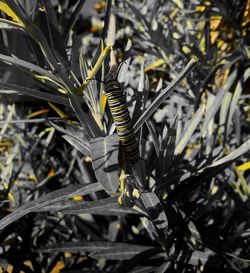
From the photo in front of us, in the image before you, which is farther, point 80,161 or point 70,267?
point 80,161

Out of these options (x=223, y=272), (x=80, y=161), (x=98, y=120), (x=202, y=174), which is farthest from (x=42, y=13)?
(x=223, y=272)

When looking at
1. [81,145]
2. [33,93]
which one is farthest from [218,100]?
[33,93]

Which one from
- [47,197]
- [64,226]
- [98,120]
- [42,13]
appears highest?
[42,13]

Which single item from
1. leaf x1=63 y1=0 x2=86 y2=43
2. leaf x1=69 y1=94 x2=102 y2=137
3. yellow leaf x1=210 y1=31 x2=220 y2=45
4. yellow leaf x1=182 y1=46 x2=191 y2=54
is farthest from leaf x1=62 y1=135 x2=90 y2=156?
yellow leaf x1=210 y1=31 x2=220 y2=45

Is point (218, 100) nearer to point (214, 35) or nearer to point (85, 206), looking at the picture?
point (214, 35)

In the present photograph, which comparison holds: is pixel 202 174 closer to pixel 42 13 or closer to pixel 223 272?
pixel 223 272

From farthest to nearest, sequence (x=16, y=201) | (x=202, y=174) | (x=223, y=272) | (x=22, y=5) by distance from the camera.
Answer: (x=16, y=201), (x=223, y=272), (x=202, y=174), (x=22, y=5)

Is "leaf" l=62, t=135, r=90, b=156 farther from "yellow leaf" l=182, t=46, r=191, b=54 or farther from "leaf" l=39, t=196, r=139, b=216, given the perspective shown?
"yellow leaf" l=182, t=46, r=191, b=54
